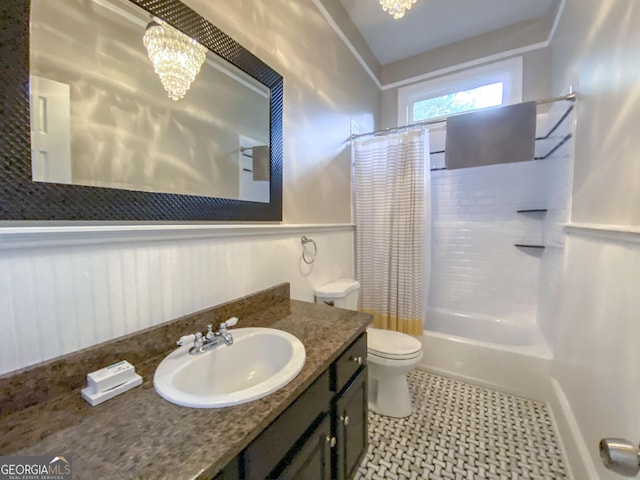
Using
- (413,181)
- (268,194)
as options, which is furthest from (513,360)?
(268,194)

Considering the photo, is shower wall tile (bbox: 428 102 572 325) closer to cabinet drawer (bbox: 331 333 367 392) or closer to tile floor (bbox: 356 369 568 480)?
tile floor (bbox: 356 369 568 480)

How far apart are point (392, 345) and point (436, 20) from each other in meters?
2.61

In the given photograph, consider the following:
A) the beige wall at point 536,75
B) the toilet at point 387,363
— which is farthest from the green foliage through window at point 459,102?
the toilet at point 387,363

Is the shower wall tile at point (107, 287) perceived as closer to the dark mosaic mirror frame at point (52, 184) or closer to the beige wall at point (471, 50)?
the dark mosaic mirror frame at point (52, 184)

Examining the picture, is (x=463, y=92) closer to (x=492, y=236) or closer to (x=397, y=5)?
(x=492, y=236)

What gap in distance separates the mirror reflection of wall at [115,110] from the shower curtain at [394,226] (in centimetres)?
139

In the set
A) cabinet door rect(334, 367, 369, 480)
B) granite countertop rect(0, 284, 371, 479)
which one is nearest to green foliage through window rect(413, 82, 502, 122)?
cabinet door rect(334, 367, 369, 480)

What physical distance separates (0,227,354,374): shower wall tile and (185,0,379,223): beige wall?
495mm

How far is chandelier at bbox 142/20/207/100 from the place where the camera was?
0.91 m

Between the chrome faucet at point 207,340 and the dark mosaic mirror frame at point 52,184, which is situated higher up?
the dark mosaic mirror frame at point 52,184

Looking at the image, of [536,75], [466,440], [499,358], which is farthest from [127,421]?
[536,75]

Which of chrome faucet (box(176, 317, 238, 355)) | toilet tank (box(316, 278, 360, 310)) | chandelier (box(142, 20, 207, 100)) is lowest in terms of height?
toilet tank (box(316, 278, 360, 310))

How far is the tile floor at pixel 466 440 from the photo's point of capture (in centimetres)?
128

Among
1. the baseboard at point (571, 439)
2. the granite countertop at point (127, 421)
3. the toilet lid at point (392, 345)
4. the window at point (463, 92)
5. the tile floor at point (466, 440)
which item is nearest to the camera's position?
the granite countertop at point (127, 421)
